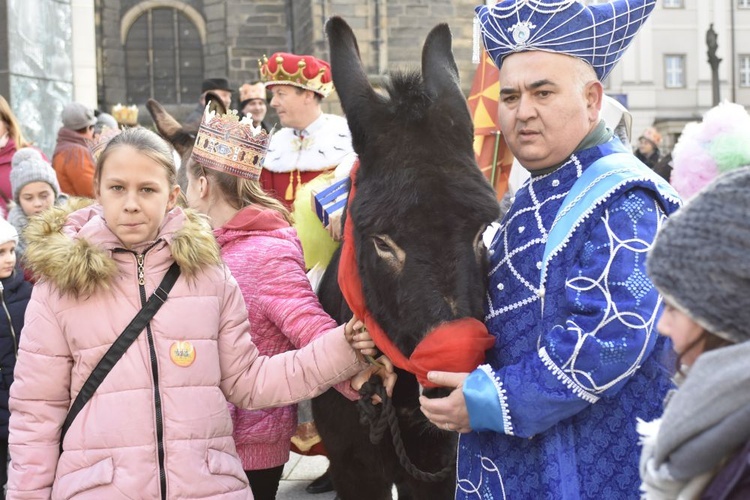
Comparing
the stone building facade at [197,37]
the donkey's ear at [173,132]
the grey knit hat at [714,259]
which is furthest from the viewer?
the stone building facade at [197,37]

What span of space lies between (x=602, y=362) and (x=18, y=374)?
5.33 ft

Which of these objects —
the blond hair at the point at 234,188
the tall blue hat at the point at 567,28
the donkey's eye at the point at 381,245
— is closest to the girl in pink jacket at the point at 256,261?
the blond hair at the point at 234,188

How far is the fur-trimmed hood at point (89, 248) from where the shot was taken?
2.63 meters

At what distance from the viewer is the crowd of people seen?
4.94ft

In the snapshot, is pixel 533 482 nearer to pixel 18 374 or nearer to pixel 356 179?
pixel 356 179

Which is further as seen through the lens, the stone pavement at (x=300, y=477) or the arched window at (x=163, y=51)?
the arched window at (x=163, y=51)

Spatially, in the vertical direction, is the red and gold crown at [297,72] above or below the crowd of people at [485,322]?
above

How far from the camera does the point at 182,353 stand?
268 cm

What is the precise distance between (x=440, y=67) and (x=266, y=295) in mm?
1049

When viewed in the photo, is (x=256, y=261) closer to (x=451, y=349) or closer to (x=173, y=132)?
(x=451, y=349)

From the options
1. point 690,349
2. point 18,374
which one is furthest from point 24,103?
point 690,349

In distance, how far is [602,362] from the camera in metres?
2.02

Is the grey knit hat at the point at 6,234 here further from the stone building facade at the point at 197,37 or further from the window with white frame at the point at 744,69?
the window with white frame at the point at 744,69

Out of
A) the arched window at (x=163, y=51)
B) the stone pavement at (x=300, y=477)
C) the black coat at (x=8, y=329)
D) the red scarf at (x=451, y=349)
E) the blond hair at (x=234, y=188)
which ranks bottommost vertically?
the stone pavement at (x=300, y=477)
